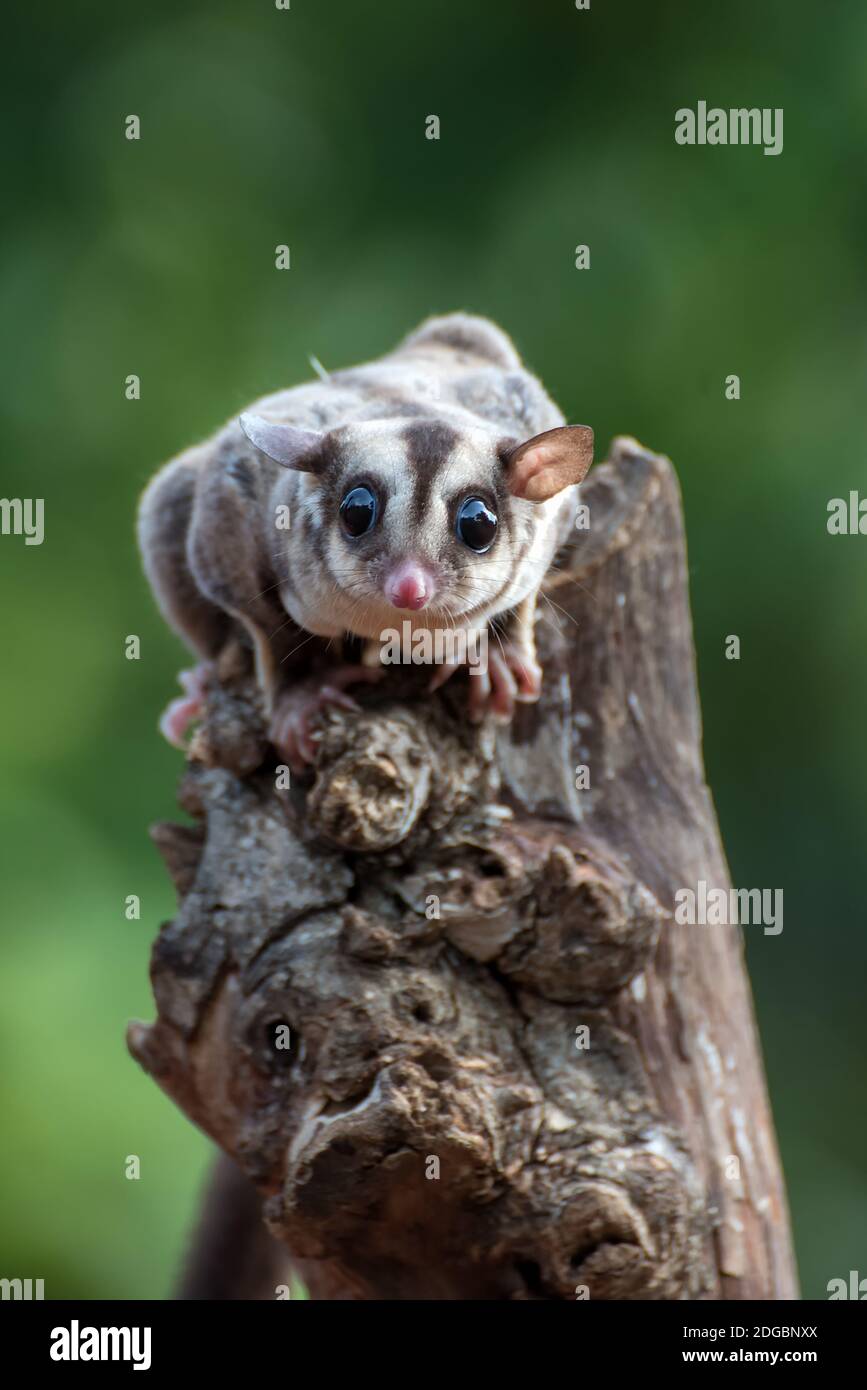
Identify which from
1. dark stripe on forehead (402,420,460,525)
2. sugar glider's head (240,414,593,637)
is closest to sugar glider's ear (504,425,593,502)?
sugar glider's head (240,414,593,637)

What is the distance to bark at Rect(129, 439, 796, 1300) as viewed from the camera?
222cm

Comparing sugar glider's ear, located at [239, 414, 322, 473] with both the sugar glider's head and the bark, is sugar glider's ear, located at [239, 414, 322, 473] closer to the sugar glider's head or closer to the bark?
the sugar glider's head

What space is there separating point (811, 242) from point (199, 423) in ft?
6.94

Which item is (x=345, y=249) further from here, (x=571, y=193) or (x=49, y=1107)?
(x=49, y=1107)

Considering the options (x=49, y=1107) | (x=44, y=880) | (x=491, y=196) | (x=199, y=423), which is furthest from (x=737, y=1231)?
(x=491, y=196)

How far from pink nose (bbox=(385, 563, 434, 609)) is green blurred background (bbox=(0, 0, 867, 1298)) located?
253 centimetres

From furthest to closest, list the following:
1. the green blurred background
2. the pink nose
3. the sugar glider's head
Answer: the green blurred background, the sugar glider's head, the pink nose

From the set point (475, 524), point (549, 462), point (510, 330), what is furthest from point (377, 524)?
point (510, 330)

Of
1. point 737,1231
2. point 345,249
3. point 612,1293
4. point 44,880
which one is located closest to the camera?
point 612,1293

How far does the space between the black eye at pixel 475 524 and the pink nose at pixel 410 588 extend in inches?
7.2

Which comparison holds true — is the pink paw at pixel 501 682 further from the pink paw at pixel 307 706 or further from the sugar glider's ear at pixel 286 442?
the sugar glider's ear at pixel 286 442

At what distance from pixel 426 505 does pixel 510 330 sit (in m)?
2.62

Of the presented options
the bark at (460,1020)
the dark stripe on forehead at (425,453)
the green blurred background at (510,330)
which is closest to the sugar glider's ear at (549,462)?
the dark stripe on forehead at (425,453)

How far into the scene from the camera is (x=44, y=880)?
15.4ft
